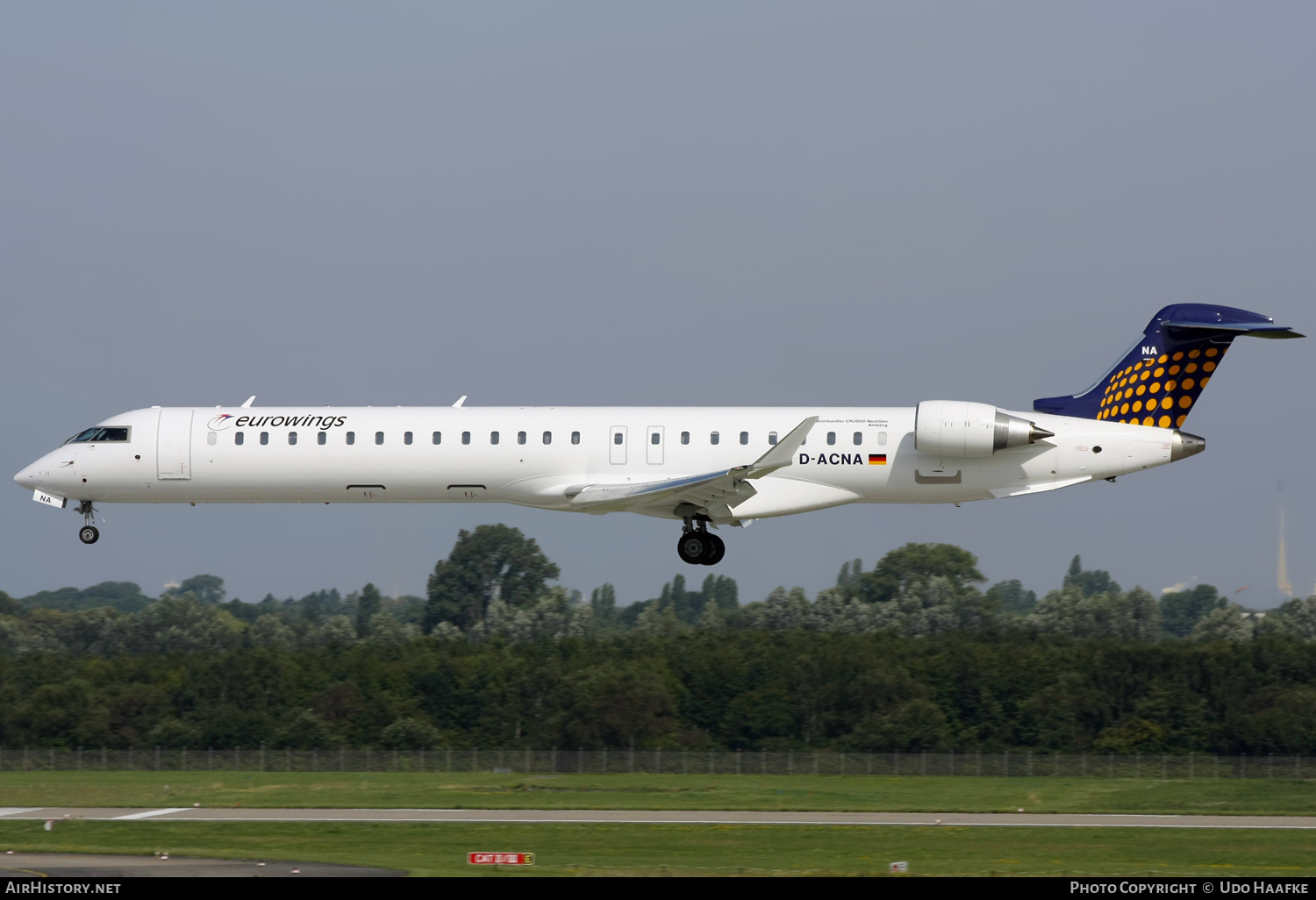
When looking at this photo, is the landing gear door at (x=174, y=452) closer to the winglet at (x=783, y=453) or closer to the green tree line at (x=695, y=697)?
the winglet at (x=783, y=453)

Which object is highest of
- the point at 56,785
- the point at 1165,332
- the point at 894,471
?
the point at 1165,332

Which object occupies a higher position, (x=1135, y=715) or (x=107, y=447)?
(x=107, y=447)

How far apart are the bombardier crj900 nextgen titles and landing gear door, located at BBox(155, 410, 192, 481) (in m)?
0.04

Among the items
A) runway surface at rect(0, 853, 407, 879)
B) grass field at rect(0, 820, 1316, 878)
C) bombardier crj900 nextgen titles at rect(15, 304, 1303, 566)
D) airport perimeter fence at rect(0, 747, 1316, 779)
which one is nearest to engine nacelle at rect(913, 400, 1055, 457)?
bombardier crj900 nextgen titles at rect(15, 304, 1303, 566)

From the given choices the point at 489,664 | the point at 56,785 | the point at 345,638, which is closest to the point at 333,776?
the point at 56,785

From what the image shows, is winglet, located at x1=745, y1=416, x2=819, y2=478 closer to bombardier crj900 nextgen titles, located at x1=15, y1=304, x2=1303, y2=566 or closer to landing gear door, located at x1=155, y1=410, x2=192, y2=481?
bombardier crj900 nextgen titles, located at x1=15, y1=304, x2=1303, y2=566

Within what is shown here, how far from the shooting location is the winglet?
2975cm

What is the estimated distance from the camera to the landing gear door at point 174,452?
32.7m

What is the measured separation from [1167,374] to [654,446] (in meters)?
11.1

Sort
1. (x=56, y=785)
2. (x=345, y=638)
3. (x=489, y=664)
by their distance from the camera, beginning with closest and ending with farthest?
(x=56, y=785)
(x=489, y=664)
(x=345, y=638)

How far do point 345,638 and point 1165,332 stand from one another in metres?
61.1
